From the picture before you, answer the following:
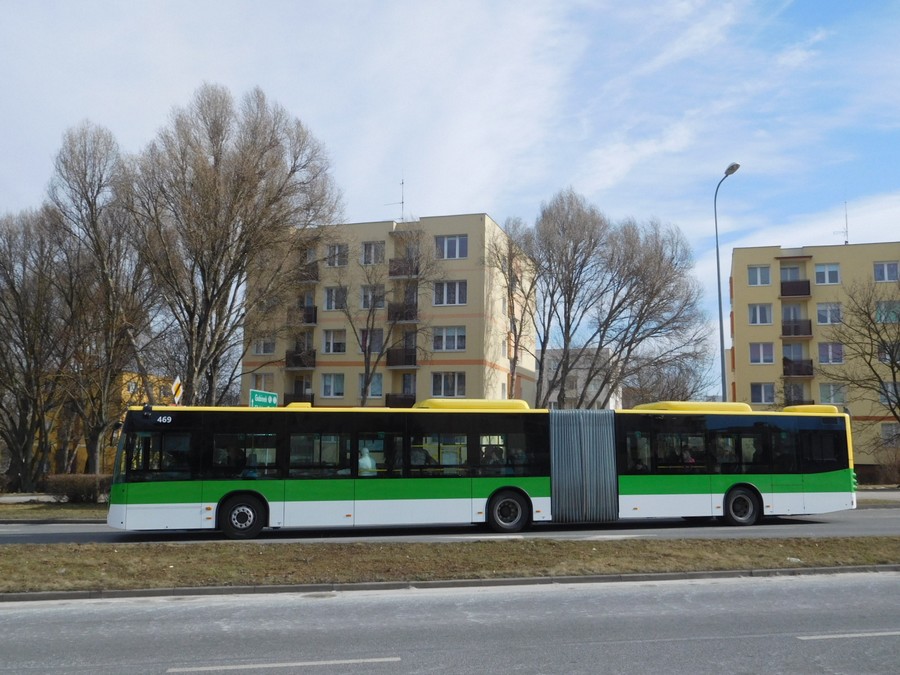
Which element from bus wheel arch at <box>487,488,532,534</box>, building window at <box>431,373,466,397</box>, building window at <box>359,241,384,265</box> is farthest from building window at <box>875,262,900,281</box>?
bus wheel arch at <box>487,488,532,534</box>

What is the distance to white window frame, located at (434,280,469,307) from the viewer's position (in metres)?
47.1

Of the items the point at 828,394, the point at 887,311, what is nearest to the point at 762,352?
the point at 828,394

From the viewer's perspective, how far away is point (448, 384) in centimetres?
4694

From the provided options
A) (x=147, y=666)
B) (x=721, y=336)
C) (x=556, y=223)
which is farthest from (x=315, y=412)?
(x=556, y=223)

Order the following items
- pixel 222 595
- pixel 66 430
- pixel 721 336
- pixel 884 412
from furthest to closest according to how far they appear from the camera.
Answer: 1. pixel 884 412
2. pixel 66 430
3. pixel 721 336
4. pixel 222 595

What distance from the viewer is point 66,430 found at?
44.2 metres

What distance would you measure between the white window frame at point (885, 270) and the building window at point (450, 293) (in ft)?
96.5

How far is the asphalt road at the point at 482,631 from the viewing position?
6926 mm

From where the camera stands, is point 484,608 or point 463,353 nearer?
point 484,608

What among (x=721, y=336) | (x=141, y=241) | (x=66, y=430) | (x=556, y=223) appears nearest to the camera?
(x=721, y=336)

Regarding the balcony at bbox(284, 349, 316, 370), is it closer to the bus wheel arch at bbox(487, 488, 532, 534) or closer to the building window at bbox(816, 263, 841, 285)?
the bus wheel arch at bbox(487, 488, 532, 534)

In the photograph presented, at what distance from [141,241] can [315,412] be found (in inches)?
603

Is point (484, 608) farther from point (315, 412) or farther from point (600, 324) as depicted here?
point (600, 324)

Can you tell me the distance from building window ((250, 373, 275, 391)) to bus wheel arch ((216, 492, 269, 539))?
33.5m
